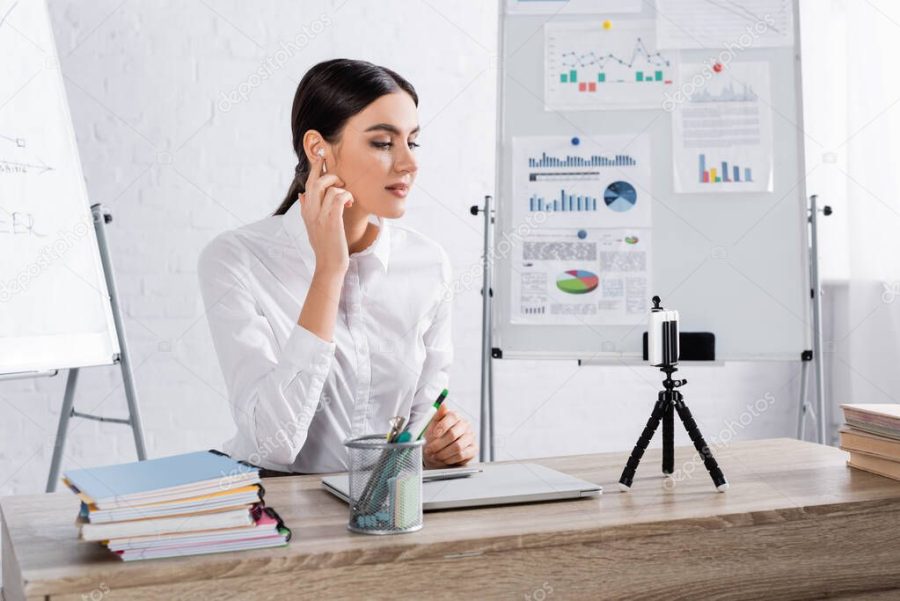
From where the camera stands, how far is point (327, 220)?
1545 millimetres

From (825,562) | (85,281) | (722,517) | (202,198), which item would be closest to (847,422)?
(825,562)

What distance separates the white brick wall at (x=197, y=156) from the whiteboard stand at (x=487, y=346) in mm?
643

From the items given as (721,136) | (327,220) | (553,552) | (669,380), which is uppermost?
(721,136)

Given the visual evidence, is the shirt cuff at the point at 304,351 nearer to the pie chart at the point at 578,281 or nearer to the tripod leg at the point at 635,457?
the tripod leg at the point at 635,457

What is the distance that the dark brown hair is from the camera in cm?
170

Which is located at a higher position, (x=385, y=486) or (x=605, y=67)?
(x=605, y=67)

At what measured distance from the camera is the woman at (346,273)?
1.56 metres

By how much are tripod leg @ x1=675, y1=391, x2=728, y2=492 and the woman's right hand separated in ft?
2.00

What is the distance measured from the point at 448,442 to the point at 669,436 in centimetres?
34

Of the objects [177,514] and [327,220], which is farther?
[327,220]

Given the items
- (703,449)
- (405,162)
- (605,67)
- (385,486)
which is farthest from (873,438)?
(605,67)

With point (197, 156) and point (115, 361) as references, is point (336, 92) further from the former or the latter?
point (197, 156)

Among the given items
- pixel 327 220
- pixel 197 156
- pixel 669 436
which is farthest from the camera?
pixel 197 156

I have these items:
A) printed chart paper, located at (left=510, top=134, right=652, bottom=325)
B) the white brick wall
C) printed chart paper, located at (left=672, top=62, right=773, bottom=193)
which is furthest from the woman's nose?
the white brick wall
